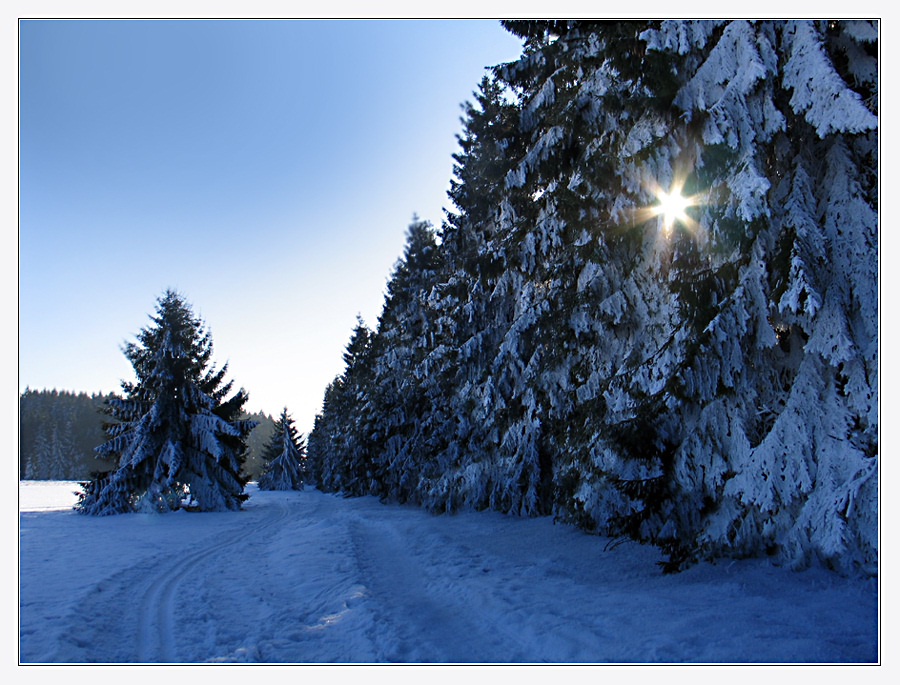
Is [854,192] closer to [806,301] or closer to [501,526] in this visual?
A: [806,301]

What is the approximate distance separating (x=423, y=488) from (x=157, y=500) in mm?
12006

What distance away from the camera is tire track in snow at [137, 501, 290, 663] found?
5.48 metres

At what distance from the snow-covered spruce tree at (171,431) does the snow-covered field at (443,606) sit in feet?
35.2

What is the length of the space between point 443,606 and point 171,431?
20.4 meters

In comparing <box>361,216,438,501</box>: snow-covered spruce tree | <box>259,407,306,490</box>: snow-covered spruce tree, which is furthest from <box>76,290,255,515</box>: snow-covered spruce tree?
<box>259,407,306,490</box>: snow-covered spruce tree

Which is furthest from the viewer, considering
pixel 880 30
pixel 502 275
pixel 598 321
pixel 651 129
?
pixel 502 275

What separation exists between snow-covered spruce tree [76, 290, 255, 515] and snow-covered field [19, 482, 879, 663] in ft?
35.2

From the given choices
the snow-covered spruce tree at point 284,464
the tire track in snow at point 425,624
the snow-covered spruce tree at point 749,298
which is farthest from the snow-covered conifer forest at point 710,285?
the snow-covered spruce tree at point 284,464

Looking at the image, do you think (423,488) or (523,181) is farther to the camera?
(423,488)

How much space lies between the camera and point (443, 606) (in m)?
6.90

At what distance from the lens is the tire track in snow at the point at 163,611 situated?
548 cm

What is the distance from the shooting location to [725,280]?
6828 mm

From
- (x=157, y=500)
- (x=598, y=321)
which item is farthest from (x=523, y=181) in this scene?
(x=157, y=500)
